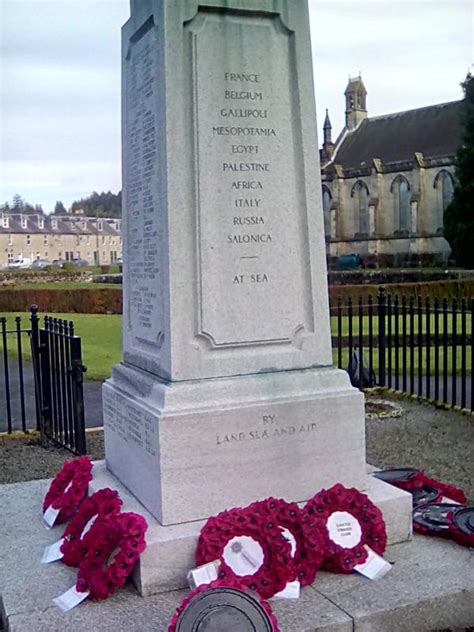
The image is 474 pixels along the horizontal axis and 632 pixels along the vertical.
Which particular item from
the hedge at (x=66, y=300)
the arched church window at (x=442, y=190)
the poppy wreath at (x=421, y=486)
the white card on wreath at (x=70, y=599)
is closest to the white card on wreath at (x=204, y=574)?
the white card on wreath at (x=70, y=599)

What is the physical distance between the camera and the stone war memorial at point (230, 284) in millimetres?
3771

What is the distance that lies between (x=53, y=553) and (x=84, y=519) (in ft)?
0.86

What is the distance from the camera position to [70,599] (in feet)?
11.1

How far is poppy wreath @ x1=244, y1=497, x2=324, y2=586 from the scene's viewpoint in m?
3.55

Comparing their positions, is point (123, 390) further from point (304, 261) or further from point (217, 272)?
point (304, 261)

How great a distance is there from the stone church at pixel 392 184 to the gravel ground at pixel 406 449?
136ft

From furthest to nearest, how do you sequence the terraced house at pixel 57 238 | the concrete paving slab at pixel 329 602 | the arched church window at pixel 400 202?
1. the terraced house at pixel 57 238
2. the arched church window at pixel 400 202
3. the concrete paving slab at pixel 329 602

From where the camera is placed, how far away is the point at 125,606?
11.0 feet

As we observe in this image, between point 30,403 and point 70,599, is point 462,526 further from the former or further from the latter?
point 30,403

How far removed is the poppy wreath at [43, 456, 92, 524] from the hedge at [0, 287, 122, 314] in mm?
22483

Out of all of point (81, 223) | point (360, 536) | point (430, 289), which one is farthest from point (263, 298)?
point (81, 223)

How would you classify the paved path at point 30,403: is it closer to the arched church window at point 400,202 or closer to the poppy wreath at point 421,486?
the poppy wreath at point 421,486

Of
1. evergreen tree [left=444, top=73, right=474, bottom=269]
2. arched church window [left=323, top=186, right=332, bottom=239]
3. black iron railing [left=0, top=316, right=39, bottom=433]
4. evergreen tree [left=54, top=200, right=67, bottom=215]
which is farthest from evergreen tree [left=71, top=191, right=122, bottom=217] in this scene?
black iron railing [left=0, top=316, right=39, bottom=433]

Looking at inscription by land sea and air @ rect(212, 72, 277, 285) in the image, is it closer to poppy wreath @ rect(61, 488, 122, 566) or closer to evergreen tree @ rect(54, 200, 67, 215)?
poppy wreath @ rect(61, 488, 122, 566)
